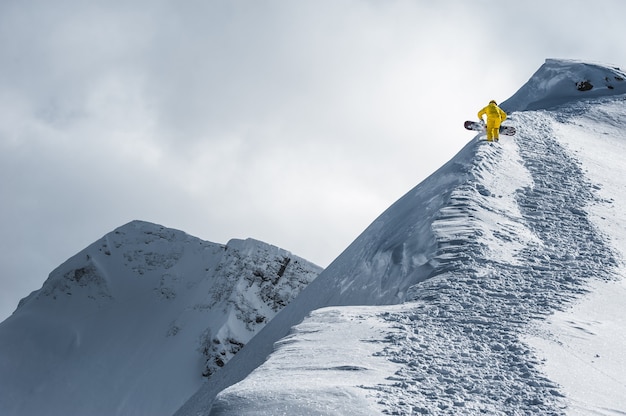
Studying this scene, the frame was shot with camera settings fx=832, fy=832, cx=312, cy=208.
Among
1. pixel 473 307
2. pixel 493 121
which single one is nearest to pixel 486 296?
pixel 473 307

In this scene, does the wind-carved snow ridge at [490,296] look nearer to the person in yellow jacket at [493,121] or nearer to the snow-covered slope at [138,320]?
the person in yellow jacket at [493,121]

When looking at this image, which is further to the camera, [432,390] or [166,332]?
[166,332]

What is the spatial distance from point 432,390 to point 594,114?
17159 millimetres

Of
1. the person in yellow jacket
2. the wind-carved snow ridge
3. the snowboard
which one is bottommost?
the wind-carved snow ridge

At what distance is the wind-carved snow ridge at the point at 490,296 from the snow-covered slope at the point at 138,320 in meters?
34.1

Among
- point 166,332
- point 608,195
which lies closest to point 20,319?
point 166,332

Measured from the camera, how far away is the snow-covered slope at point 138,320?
49.2 metres

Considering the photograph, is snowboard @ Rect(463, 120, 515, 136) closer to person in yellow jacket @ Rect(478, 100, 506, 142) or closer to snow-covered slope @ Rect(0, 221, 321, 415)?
person in yellow jacket @ Rect(478, 100, 506, 142)

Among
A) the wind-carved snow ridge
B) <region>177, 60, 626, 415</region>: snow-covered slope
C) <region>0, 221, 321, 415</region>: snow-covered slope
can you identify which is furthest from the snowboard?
<region>0, 221, 321, 415</region>: snow-covered slope

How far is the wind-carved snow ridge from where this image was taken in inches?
311

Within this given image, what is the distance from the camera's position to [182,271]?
204ft

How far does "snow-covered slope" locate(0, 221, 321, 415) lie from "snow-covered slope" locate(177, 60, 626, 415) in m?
32.0

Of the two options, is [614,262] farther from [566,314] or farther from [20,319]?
[20,319]

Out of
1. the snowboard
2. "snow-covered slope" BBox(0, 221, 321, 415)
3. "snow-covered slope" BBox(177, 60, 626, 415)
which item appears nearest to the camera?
"snow-covered slope" BBox(177, 60, 626, 415)
